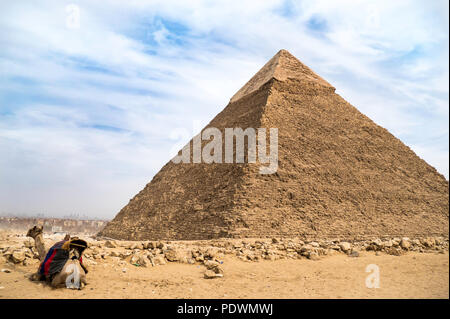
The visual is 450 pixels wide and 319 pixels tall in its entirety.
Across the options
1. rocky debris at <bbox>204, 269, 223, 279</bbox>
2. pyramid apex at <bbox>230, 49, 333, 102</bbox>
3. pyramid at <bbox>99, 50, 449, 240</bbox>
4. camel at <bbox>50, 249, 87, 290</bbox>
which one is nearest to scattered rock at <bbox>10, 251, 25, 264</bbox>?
camel at <bbox>50, 249, 87, 290</bbox>

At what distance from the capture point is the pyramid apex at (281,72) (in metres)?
25.9

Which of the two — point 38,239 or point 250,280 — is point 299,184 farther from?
point 38,239

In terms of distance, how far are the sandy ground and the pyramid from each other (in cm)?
688

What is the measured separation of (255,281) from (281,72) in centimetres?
2197

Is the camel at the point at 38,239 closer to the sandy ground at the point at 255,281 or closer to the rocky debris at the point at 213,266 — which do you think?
the sandy ground at the point at 255,281

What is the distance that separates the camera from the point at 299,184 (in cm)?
1777

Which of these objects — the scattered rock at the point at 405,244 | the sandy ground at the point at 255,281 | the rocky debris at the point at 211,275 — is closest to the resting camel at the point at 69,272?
the sandy ground at the point at 255,281

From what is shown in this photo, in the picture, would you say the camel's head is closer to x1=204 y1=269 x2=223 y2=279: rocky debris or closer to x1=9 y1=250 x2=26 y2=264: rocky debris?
x1=9 y1=250 x2=26 y2=264: rocky debris

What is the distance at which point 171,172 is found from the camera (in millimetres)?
25875

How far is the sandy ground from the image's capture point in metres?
4.87

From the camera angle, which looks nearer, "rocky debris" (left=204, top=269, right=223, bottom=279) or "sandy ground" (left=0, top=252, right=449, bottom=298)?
"sandy ground" (left=0, top=252, right=449, bottom=298)

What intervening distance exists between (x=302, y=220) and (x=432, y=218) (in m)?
10.2

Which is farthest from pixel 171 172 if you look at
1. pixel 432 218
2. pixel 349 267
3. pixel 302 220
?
pixel 349 267
